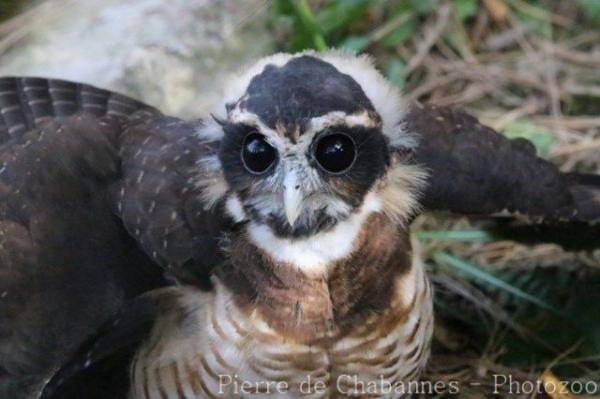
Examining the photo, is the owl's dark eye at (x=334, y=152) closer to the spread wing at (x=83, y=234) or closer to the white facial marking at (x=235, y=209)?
the white facial marking at (x=235, y=209)

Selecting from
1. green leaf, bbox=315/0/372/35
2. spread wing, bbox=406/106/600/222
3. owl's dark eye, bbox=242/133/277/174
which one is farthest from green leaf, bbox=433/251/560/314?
owl's dark eye, bbox=242/133/277/174

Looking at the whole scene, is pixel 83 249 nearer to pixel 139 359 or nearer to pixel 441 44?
pixel 139 359

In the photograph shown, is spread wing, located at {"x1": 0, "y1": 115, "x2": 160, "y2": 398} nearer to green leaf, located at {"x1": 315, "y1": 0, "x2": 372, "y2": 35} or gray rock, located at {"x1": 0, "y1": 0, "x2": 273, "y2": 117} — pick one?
gray rock, located at {"x1": 0, "y1": 0, "x2": 273, "y2": 117}

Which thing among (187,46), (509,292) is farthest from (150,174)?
(187,46)

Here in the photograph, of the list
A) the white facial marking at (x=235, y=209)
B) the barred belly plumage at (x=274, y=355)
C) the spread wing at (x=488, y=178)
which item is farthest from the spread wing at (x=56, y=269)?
the spread wing at (x=488, y=178)

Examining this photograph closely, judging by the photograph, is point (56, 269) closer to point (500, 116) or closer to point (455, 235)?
point (455, 235)

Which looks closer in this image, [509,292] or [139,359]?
[139,359]
